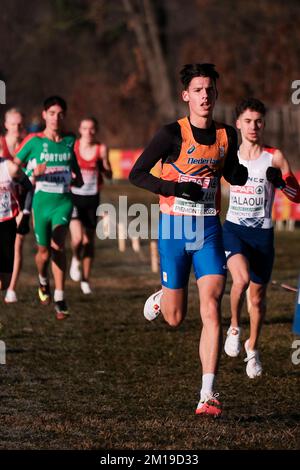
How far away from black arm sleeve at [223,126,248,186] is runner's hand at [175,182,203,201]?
1.63 feet

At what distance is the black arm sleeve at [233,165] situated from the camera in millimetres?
7887

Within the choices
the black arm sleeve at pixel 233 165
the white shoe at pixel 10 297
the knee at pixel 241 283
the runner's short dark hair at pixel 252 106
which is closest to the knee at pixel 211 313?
the black arm sleeve at pixel 233 165

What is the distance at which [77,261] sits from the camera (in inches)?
→ 610

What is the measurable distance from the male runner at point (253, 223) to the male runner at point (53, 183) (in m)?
2.75

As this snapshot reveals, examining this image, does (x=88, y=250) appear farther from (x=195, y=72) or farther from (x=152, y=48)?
(x=152, y=48)

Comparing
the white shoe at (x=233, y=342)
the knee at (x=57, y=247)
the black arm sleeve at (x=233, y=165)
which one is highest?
the black arm sleeve at (x=233, y=165)

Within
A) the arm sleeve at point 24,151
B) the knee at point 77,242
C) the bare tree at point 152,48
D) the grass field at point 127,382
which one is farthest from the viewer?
the bare tree at point 152,48

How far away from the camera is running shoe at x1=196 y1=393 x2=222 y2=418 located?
24.6 ft

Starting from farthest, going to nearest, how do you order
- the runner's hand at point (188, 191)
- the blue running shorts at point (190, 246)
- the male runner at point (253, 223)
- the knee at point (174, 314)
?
the male runner at point (253, 223) < the knee at point (174, 314) < the blue running shorts at point (190, 246) < the runner's hand at point (188, 191)

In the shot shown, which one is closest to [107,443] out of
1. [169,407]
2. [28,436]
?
[28,436]

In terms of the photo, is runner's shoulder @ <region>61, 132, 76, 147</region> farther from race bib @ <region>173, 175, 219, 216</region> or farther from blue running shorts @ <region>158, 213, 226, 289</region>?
race bib @ <region>173, 175, 219, 216</region>

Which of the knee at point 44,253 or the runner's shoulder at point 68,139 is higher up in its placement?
the runner's shoulder at point 68,139

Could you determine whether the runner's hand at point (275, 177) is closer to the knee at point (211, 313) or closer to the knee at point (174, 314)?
the knee at point (174, 314)
